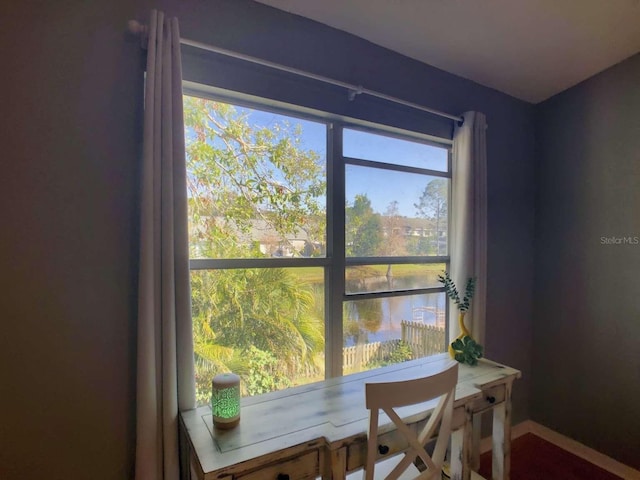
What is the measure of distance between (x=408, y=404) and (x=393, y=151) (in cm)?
147

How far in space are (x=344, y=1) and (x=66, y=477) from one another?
2304mm

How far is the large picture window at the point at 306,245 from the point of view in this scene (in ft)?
4.89

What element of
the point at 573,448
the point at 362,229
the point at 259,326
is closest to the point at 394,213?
the point at 362,229

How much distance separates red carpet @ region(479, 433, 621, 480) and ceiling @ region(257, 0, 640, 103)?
8.59 ft

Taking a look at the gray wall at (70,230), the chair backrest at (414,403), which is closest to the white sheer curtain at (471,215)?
the chair backrest at (414,403)

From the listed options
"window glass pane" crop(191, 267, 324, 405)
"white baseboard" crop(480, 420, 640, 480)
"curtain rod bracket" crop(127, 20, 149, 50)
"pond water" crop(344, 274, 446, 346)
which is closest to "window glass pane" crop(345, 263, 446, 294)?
"pond water" crop(344, 274, 446, 346)

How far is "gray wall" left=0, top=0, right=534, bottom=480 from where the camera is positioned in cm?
110

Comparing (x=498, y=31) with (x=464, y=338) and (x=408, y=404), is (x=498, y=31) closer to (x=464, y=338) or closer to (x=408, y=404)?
(x=464, y=338)

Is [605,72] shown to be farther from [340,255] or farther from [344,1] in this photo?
[340,255]

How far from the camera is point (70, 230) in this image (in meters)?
1.17

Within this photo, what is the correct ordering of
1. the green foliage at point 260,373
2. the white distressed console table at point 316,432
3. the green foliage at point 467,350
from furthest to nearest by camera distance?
the green foliage at point 467,350, the green foliage at point 260,373, the white distressed console table at point 316,432

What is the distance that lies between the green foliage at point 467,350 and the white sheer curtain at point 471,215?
212mm

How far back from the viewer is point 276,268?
1620 mm

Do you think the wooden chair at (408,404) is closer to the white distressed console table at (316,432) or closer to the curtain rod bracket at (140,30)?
the white distressed console table at (316,432)
